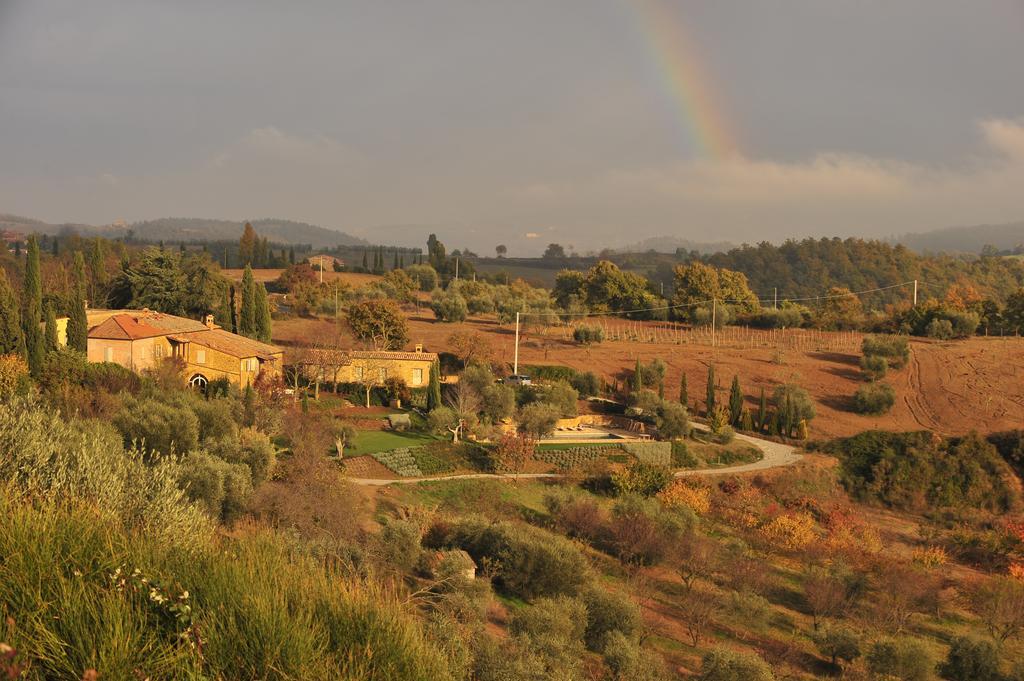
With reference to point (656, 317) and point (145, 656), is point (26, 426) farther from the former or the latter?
point (656, 317)

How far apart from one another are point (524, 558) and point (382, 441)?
42.7 feet

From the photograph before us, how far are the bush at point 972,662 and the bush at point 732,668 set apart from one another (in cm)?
522

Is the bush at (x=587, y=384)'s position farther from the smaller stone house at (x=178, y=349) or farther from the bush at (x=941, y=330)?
the bush at (x=941, y=330)

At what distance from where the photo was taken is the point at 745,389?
44.2 m

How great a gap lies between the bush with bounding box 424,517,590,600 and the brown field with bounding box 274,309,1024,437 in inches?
866

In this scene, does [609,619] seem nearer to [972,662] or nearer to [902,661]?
Answer: [902,661]

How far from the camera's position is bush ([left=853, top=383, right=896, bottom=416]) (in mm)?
40594

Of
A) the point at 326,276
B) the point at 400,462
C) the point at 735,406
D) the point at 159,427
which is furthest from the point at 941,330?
the point at 326,276

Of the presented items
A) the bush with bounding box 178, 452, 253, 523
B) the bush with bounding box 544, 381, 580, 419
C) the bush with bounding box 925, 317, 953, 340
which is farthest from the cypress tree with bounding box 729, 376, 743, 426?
the bush with bounding box 178, 452, 253, 523

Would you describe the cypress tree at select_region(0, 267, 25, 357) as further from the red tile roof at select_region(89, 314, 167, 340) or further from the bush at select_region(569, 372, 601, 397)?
the bush at select_region(569, 372, 601, 397)

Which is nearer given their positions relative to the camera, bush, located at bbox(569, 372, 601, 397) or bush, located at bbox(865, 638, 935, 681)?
bush, located at bbox(865, 638, 935, 681)

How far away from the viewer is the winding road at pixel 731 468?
91.1 ft

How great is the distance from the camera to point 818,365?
48.7 m

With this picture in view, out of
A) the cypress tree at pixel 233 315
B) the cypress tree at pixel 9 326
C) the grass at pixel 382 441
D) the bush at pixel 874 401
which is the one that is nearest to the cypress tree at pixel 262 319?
the cypress tree at pixel 233 315
